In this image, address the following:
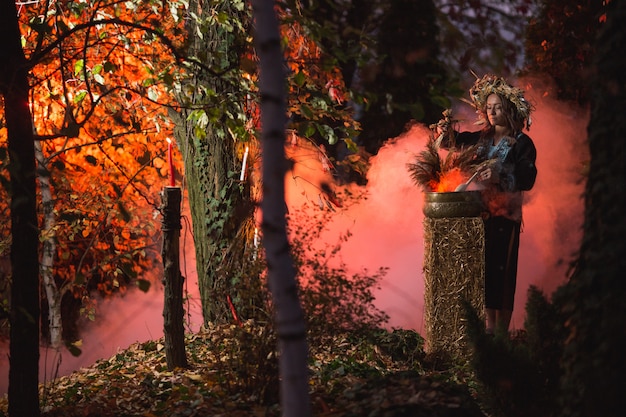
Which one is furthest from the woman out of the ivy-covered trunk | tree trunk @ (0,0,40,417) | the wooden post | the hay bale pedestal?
tree trunk @ (0,0,40,417)

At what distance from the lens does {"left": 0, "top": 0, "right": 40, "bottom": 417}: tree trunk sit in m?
4.88

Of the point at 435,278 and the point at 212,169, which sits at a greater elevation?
the point at 212,169

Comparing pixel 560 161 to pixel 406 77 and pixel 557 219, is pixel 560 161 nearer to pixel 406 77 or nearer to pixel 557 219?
pixel 557 219

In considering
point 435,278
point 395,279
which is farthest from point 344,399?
point 395,279

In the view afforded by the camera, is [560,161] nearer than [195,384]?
No

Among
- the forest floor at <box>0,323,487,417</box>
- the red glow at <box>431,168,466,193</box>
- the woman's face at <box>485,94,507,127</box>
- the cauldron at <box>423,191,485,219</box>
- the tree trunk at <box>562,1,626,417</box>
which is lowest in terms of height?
the forest floor at <box>0,323,487,417</box>

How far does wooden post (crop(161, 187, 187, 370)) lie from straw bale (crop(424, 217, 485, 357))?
2.49m

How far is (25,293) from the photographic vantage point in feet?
16.1

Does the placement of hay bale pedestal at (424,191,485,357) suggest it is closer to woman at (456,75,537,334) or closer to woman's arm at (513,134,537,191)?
woman at (456,75,537,334)

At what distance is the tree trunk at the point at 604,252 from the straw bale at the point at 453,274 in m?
3.32

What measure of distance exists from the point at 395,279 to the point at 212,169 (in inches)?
168

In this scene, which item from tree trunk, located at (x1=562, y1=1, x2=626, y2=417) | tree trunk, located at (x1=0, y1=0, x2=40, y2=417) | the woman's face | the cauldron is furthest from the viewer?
the woman's face

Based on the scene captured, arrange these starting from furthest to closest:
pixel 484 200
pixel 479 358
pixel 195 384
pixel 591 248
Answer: pixel 484 200, pixel 195 384, pixel 479 358, pixel 591 248

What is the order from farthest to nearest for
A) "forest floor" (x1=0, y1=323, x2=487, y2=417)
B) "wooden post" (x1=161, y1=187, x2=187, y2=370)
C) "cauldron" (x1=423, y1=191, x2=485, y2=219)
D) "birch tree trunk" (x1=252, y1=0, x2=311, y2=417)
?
1. "cauldron" (x1=423, y1=191, x2=485, y2=219)
2. "wooden post" (x1=161, y1=187, x2=187, y2=370)
3. "forest floor" (x1=0, y1=323, x2=487, y2=417)
4. "birch tree trunk" (x1=252, y1=0, x2=311, y2=417)
